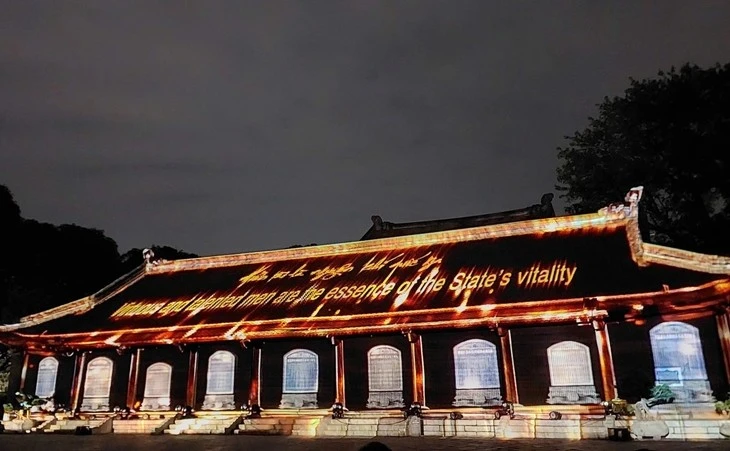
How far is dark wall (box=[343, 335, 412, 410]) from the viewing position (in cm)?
1866

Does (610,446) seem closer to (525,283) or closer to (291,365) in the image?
(525,283)

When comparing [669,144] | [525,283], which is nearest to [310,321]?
[525,283]

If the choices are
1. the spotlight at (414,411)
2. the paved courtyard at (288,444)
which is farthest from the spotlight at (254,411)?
the spotlight at (414,411)

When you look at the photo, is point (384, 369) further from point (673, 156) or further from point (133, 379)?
point (673, 156)

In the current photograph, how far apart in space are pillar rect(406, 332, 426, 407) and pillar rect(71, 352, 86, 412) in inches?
532

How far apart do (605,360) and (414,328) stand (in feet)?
17.5

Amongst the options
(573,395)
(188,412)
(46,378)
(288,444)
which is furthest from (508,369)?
(46,378)

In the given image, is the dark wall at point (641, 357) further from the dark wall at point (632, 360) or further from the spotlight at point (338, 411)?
the spotlight at point (338, 411)

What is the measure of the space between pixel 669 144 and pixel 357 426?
22741 millimetres

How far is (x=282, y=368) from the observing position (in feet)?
66.6

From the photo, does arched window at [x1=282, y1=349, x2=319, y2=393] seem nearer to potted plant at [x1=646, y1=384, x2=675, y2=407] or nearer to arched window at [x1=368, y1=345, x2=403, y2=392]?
arched window at [x1=368, y1=345, x2=403, y2=392]

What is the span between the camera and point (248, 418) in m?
19.2

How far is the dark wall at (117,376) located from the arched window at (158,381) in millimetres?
1020

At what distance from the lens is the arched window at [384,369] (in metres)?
18.7
